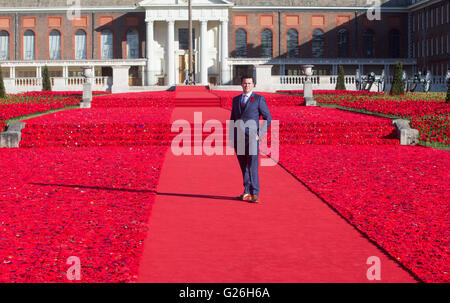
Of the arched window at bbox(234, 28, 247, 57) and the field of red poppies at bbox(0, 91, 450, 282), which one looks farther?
the arched window at bbox(234, 28, 247, 57)

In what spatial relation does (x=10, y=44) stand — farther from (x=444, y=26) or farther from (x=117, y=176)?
(x=117, y=176)

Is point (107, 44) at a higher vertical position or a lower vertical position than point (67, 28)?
lower

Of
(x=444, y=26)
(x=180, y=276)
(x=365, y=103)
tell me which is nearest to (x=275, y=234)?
(x=180, y=276)

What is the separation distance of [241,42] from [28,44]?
21966 mm

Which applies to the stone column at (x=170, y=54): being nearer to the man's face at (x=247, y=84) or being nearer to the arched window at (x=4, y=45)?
the arched window at (x=4, y=45)

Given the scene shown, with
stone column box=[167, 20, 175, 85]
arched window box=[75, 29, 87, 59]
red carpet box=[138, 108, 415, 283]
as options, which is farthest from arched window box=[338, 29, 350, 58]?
red carpet box=[138, 108, 415, 283]

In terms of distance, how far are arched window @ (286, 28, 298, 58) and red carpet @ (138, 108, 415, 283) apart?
5510 centimetres

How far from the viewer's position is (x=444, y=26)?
58.7 m

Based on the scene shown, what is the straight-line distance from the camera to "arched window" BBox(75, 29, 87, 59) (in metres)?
64.4

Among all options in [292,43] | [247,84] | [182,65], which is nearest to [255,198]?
[247,84]

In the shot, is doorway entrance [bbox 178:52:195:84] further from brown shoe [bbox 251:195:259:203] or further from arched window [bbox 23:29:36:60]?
brown shoe [bbox 251:195:259:203]

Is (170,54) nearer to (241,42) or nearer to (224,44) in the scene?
(224,44)

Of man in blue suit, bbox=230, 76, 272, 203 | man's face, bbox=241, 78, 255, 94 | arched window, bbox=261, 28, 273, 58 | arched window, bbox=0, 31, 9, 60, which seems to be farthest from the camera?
arched window, bbox=261, 28, 273, 58

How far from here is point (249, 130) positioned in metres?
10.0
